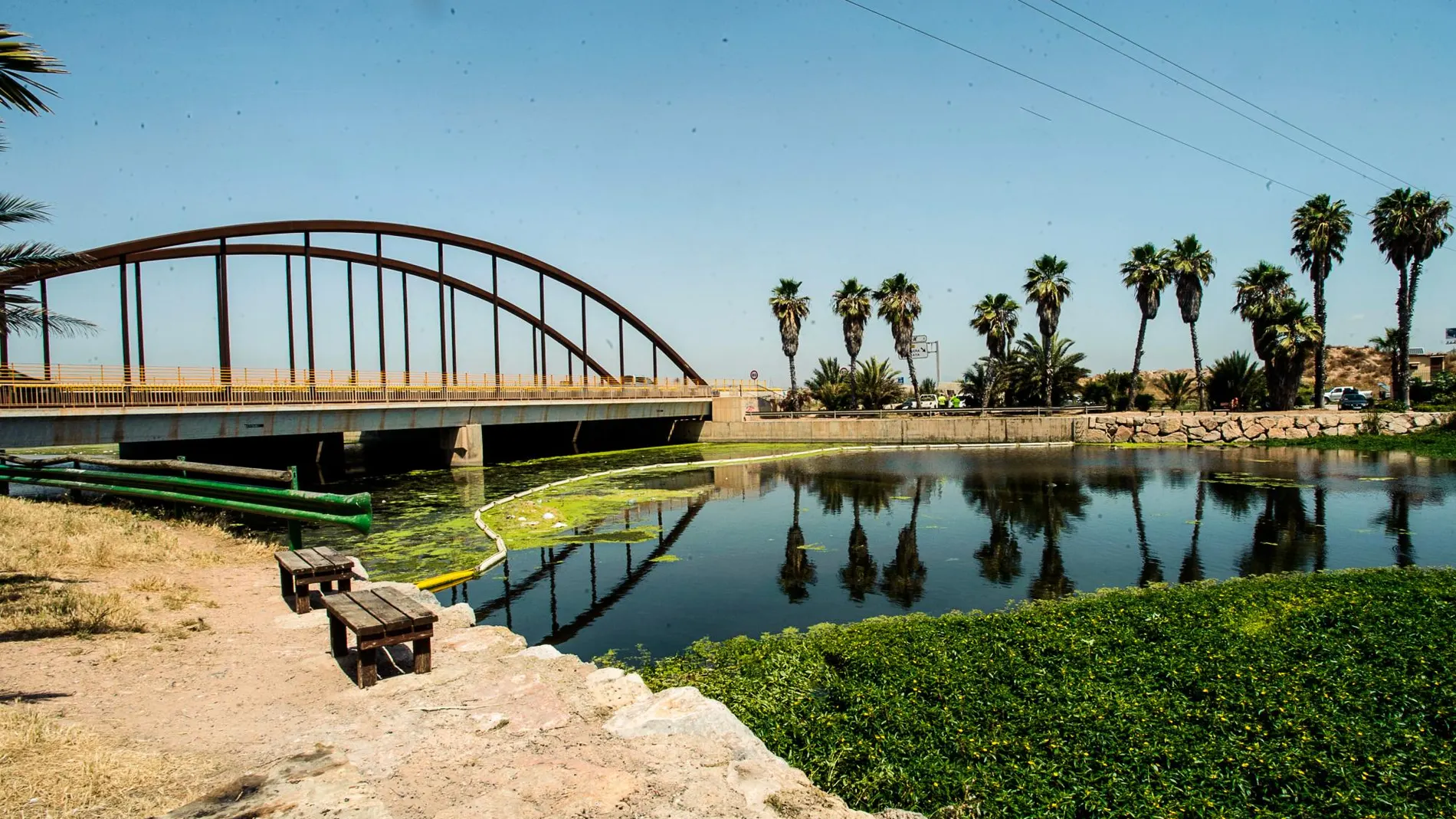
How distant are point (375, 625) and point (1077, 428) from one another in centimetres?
4581

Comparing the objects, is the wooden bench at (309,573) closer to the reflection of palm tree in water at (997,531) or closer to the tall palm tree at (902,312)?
the reflection of palm tree in water at (997,531)

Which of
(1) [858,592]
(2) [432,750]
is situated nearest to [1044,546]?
(1) [858,592]

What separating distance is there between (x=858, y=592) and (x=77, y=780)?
11072mm

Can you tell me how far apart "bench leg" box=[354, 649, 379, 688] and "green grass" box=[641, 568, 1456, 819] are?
3062 millimetres

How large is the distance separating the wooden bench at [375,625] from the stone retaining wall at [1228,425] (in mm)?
44793

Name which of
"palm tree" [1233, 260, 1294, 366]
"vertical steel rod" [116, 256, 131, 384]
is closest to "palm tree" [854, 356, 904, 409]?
"palm tree" [1233, 260, 1294, 366]

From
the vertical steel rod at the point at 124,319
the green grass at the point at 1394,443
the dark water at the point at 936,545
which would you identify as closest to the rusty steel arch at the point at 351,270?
the vertical steel rod at the point at 124,319

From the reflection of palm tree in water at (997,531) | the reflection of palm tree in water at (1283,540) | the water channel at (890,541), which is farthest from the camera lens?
the reflection of palm tree in water at (997,531)

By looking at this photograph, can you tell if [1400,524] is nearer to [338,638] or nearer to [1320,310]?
[338,638]

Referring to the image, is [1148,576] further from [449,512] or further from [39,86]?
[449,512]

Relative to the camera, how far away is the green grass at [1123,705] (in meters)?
A: 5.45

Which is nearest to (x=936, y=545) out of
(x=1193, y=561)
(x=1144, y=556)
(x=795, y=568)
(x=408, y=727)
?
(x=795, y=568)

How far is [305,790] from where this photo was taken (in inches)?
177

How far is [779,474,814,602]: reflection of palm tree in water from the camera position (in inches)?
543
